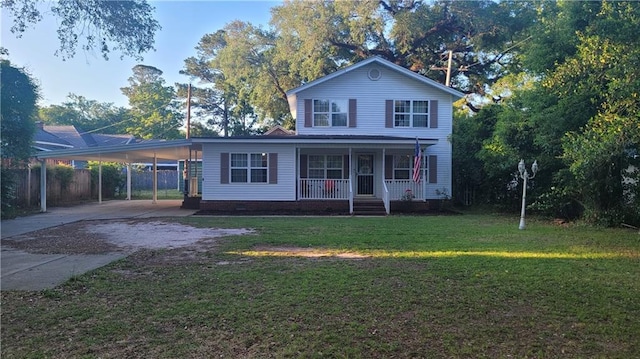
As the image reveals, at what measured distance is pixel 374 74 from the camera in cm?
1883

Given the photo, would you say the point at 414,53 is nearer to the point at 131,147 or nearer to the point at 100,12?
the point at 131,147

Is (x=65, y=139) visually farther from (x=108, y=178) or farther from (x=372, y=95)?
(x=372, y=95)

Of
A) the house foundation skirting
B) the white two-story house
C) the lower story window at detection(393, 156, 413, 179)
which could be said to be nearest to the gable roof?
the white two-story house

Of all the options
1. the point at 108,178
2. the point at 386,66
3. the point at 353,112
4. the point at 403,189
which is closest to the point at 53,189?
the point at 108,178

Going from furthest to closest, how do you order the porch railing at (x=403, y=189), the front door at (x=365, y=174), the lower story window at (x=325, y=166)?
the front door at (x=365, y=174) → the lower story window at (x=325, y=166) → the porch railing at (x=403, y=189)

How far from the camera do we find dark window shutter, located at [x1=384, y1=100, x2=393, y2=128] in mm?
18859

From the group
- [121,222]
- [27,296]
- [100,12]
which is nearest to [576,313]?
[27,296]

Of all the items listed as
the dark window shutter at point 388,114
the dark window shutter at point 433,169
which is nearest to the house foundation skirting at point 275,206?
the dark window shutter at point 388,114

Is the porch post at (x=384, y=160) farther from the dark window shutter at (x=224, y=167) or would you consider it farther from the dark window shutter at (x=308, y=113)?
the dark window shutter at (x=224, y=167)

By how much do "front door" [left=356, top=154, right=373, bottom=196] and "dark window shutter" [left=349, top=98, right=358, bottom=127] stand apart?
1635 millimetres

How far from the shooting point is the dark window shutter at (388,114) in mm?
18859

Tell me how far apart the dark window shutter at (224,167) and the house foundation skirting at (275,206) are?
0.98 metres

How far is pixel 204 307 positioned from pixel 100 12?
575 cm

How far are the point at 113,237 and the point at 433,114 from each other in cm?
1432
